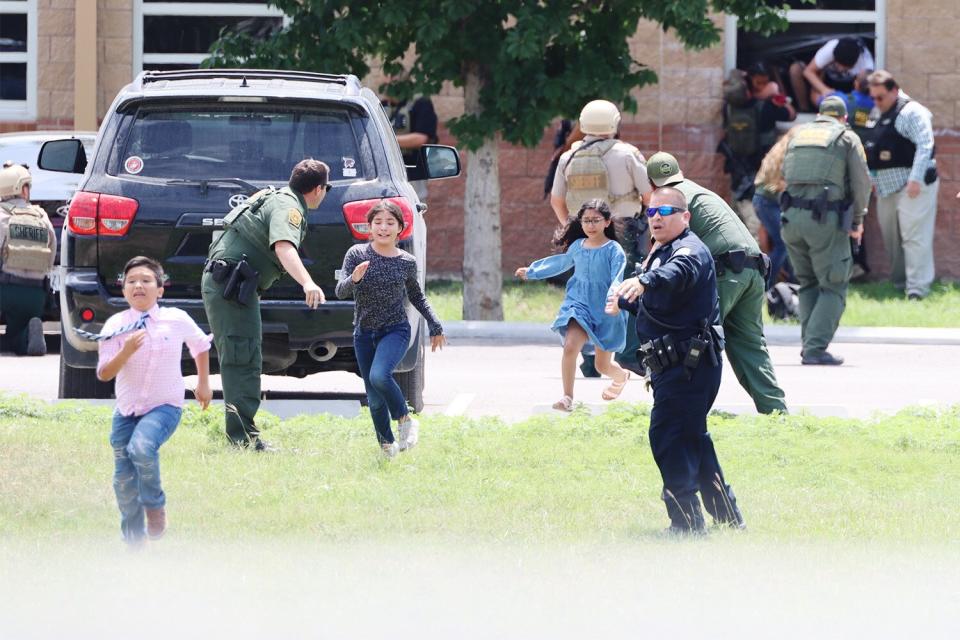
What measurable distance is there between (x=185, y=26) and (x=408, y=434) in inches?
531

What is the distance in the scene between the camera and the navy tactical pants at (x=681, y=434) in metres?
7.26

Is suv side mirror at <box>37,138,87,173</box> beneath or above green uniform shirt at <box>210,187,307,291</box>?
above

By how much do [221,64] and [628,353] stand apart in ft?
22.0

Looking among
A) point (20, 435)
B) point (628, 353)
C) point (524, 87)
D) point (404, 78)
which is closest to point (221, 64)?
point (404, 78)

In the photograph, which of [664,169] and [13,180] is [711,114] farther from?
[664,169]

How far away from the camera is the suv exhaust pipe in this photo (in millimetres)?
10156

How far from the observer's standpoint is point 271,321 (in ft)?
33.0

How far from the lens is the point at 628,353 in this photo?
38.0 feet

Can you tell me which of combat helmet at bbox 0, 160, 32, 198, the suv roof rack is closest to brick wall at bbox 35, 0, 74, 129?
combat helmet at bbox 0, 160, 32, 198

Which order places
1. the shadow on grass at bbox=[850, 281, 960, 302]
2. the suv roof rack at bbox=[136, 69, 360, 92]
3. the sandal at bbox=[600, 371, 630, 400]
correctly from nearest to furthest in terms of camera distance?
the suv roof rack at bbox=[136, 69, 360, 92]
the sandal at bbox=[600, 371, 630, 400]
the shadow on grass at bbox=[850, 281, 960, 302]

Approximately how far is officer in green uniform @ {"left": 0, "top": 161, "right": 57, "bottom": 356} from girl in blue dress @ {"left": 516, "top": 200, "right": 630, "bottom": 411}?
4465 mm

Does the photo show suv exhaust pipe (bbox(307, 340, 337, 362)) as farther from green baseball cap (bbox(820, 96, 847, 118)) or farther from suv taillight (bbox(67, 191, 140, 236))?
green baseball cap (bbox(820, 96, 847, 118))

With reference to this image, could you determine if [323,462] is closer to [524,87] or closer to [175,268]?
[175,268]

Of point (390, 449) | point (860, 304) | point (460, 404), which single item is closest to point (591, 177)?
point (460, 404)
